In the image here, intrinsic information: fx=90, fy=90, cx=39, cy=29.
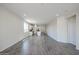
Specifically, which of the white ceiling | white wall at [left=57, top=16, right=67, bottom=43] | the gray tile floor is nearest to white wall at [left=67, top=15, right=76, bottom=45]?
white wall at [left=57, top=16, right=67, bottom=43]

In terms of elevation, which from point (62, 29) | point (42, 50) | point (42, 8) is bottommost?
point (42, 50)

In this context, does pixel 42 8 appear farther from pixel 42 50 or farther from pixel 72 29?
pixel 72 29

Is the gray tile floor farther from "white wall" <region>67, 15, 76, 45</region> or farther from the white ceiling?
the white ceiling

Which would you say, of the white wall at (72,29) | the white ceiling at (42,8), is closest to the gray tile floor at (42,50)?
the white wall at (72,29)

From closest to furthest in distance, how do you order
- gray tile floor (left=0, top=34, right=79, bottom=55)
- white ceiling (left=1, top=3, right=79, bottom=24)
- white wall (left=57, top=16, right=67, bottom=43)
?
white ceiling (left=1, top=3, right=79, bottom=24)
gray tile floor (left=0, top=34, right=79, bottom=55)
white wall (left=57, top=16, right=67, bottom=43)

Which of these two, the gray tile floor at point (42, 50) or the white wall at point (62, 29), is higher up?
the white wall at point (62, 29)

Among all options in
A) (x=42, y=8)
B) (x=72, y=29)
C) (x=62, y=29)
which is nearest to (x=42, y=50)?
(x=42, y=8)

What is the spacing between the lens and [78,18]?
475 cm

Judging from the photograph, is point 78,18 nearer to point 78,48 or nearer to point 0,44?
point 78,48

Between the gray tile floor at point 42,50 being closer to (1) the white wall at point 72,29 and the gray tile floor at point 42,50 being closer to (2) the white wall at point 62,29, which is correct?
(1) the white wall at point 72,29

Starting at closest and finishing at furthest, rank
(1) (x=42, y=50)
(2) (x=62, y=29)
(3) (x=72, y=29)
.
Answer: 1. (1) (x=42, y=50)
2. (3) (x=72, y=29)
3. (2) (x=62, y=29)

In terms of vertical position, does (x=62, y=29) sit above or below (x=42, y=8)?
below
